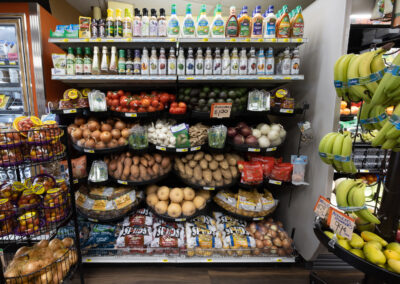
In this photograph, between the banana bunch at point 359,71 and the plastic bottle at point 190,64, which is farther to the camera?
the plastic bottle at point 190,64

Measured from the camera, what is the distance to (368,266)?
113 centimetres

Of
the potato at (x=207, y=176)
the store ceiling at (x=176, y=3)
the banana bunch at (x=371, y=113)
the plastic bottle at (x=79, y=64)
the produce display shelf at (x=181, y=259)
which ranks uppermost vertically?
the store ceiling at (x=176, y=3)

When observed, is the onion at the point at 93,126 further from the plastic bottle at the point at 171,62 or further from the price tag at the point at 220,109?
the price tag at the point at 220,109

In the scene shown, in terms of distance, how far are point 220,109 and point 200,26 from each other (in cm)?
85

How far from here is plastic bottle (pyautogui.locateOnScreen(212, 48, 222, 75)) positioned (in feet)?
6.98

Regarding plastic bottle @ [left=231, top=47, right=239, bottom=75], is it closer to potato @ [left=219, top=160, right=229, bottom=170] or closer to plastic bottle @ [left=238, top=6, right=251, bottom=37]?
plastic bottle @ [left=238, top=6, right=251, bottom=37]

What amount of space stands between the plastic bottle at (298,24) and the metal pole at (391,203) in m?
1.42

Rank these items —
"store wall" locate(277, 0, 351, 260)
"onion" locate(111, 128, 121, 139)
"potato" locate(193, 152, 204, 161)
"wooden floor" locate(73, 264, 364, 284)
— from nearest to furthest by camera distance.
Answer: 1. "store wall" locate(277, 0, 351, 260)
2. "wooden floor" locate(73, 264, 364, 284)
3. "onion" locate(111, 128, 121, 139)
4. "potato" locate(193, 152, 204, 161)

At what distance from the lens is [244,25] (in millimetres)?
2078

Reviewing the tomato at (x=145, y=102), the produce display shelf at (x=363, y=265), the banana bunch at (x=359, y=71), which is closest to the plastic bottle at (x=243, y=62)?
the banana bunch at (x=359, y=71)

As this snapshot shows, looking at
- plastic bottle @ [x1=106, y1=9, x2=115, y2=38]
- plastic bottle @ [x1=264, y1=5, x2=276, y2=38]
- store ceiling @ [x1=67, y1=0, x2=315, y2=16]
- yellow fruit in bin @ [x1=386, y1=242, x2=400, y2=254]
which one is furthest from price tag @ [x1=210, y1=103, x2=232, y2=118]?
store ceiling @ [x1=67, y1=0, x2=315, y2=16]

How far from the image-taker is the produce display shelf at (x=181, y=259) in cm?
209

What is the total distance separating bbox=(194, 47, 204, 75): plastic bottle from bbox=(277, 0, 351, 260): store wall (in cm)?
116

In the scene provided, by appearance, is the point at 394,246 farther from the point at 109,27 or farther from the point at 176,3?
the point at 176,3
